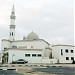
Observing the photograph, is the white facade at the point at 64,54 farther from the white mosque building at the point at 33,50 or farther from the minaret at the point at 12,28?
the minaret at the point at 12,28

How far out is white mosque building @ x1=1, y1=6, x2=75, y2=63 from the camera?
49.6 metres

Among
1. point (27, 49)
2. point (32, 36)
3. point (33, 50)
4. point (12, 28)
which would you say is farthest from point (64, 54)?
point (12, 28)

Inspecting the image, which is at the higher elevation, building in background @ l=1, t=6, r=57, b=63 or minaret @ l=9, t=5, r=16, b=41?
minaret @ l=9, t=5, r=16, b=41

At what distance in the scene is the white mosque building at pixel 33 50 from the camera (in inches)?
1954

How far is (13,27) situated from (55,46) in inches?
526

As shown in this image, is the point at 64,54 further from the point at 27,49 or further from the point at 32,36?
the point at 32,36

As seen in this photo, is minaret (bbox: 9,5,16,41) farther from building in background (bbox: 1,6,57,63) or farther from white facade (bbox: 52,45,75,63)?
white facade (bbox: 52,45,75,63)

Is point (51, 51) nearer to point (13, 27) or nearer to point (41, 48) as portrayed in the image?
point (41, 48)

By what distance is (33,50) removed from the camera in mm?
50625

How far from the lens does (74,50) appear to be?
52.9 metres

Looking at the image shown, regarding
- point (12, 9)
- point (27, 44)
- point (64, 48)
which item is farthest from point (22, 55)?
point (12, 9)

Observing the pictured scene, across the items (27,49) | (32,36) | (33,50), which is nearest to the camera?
(27,49)

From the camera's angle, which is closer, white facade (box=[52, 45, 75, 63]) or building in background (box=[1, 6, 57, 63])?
building in background (box=[1, 6, 57, 63])

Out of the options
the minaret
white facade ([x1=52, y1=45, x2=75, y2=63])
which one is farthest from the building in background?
white facade ([x1=52, y1=45, x2=75, y2=63])
